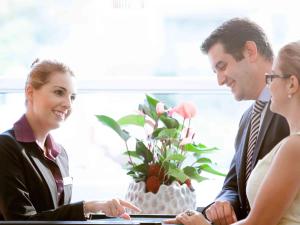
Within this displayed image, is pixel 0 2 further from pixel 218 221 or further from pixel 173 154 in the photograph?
pixel 218 221

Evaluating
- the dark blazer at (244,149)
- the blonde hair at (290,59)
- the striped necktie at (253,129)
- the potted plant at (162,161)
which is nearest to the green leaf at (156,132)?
the potted plant at (162,161)

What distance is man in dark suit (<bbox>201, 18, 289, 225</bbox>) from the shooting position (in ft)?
7.54

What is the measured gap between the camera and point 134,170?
2.71 metres

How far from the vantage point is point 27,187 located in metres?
2.39

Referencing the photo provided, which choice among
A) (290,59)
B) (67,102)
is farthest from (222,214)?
(67,102)

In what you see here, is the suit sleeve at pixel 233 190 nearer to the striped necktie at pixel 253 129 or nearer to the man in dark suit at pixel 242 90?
the man in dark suit at pixel 242 90

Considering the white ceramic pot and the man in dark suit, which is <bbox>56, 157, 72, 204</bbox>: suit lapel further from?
the man in dark suit

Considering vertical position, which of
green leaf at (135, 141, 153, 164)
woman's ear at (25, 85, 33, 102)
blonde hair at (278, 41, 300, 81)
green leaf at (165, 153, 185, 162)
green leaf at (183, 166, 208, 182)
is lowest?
green leaf at (183, 166, 208, 182)

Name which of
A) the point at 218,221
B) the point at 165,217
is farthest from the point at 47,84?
the point at 218,221

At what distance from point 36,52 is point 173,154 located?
1166 mm

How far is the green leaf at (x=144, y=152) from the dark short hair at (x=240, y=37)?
1.89ft

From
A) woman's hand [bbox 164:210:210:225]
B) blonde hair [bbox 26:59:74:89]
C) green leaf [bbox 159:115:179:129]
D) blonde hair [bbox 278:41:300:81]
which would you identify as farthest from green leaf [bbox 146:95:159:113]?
blonde hair [bbox 278:41:300:81]

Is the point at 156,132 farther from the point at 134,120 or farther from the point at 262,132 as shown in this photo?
the point at 262,132

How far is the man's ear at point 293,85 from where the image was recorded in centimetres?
191
